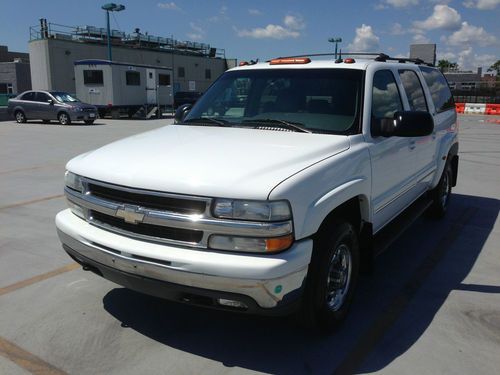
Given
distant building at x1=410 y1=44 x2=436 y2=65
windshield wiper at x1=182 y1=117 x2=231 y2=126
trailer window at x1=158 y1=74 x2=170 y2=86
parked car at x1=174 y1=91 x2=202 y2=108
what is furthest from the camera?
parked car at x1=174 y1=91 x2=202 y2=108

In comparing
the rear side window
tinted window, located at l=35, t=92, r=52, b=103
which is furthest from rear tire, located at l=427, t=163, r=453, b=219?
tinted window, located at l=35, t=92, r=52, b=103

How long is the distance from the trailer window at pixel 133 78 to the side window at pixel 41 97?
5499mm

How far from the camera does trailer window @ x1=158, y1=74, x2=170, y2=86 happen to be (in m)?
30.3

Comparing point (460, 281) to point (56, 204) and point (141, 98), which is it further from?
point (141, 98)

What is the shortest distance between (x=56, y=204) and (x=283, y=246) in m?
5.09

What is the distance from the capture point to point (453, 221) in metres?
6.36

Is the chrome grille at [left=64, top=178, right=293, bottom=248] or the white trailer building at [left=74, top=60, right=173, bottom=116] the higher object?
the white trailer building at [left=74, top=60, right=173, bottom=116]

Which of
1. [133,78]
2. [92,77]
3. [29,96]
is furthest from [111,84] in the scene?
[29,96]

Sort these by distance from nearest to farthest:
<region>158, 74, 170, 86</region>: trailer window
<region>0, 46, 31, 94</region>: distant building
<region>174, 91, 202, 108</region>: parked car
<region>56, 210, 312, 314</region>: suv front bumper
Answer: <region>56, 210, 312, 314</region>: suv front bumper → <region>158, 74, 170, 86</region>: trailer window → <region>174, 91, 202, 108</region>: parked car → <region>0, 46, 31, 94</region>: distant building

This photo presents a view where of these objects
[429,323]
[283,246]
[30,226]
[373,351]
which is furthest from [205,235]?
[30,226]

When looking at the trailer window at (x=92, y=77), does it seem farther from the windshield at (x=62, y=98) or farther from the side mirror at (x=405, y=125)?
the side mirror at (x=405, y=125)

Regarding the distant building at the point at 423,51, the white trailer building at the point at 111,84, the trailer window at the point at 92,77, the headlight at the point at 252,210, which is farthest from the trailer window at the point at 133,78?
the headlight at the point at 252,210

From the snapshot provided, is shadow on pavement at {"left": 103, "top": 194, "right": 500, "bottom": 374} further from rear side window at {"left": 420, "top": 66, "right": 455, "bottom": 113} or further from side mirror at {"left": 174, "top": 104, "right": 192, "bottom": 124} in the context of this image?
rear side window at {"left": 420, "top": 66, "right": 455, "bottom": 113}

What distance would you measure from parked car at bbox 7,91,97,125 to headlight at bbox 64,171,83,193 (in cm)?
1969
